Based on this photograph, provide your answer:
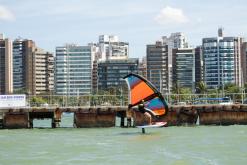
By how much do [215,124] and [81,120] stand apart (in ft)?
53.3

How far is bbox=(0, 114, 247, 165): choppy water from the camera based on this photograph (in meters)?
39.7

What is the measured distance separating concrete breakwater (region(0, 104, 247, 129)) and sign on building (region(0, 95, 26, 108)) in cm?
159

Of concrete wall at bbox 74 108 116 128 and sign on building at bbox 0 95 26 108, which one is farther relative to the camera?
sign on building at bbox 0 95 26 108

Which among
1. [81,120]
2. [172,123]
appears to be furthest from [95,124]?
[172,123]

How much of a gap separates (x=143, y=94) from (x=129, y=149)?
13.6 meters

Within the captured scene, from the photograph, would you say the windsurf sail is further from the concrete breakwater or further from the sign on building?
the sign on building

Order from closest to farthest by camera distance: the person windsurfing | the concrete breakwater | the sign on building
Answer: the person windsurfing < the concrete breakwater < the sign on building

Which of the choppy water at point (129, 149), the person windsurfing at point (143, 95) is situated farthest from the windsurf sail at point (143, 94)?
the choppy water at point (129, 149)

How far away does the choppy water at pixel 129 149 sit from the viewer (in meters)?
39.7

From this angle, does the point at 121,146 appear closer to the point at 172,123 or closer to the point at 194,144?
the point at 194,144

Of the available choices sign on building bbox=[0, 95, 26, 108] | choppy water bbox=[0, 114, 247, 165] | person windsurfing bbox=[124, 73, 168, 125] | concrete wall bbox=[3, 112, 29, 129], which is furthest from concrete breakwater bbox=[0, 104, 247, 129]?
person windsurfing bbox=[124, 73, 168, 125]

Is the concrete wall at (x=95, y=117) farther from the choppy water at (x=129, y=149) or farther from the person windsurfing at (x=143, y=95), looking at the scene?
the person windsurfing at (x=143, y=95)

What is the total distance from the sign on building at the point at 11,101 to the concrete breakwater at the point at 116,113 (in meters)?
1.59

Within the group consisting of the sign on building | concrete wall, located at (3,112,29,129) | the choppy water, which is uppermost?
the sign on building
